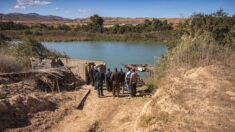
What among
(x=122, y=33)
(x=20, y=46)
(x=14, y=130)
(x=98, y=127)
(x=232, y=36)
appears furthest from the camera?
(x=122, y=33)

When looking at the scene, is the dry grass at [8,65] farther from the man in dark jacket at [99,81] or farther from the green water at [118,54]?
the green water at [118,54]

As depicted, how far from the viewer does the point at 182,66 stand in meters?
18.5

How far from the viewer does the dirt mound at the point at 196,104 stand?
10.6 meters

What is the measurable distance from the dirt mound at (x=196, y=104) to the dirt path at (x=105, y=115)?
1.83m

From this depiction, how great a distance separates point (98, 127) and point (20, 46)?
16793 millimetres

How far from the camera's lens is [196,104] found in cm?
1212

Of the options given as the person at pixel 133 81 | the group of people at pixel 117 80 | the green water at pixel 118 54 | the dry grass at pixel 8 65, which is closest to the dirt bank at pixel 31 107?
the group of people at pixel 117 80

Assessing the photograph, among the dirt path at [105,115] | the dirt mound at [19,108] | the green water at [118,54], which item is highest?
the dirt mound at [19,108]

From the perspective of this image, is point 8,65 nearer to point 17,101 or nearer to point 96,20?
point 17,101

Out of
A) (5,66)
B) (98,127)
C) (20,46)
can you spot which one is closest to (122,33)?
(20,46)

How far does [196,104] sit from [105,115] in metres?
5.36

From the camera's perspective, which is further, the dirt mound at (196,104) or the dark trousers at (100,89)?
the dark trousers at (100,89)

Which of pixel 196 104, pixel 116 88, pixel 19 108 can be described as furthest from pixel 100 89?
pixel 196 104

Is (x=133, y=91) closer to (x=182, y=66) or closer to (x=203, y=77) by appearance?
(x=182, y=66)
